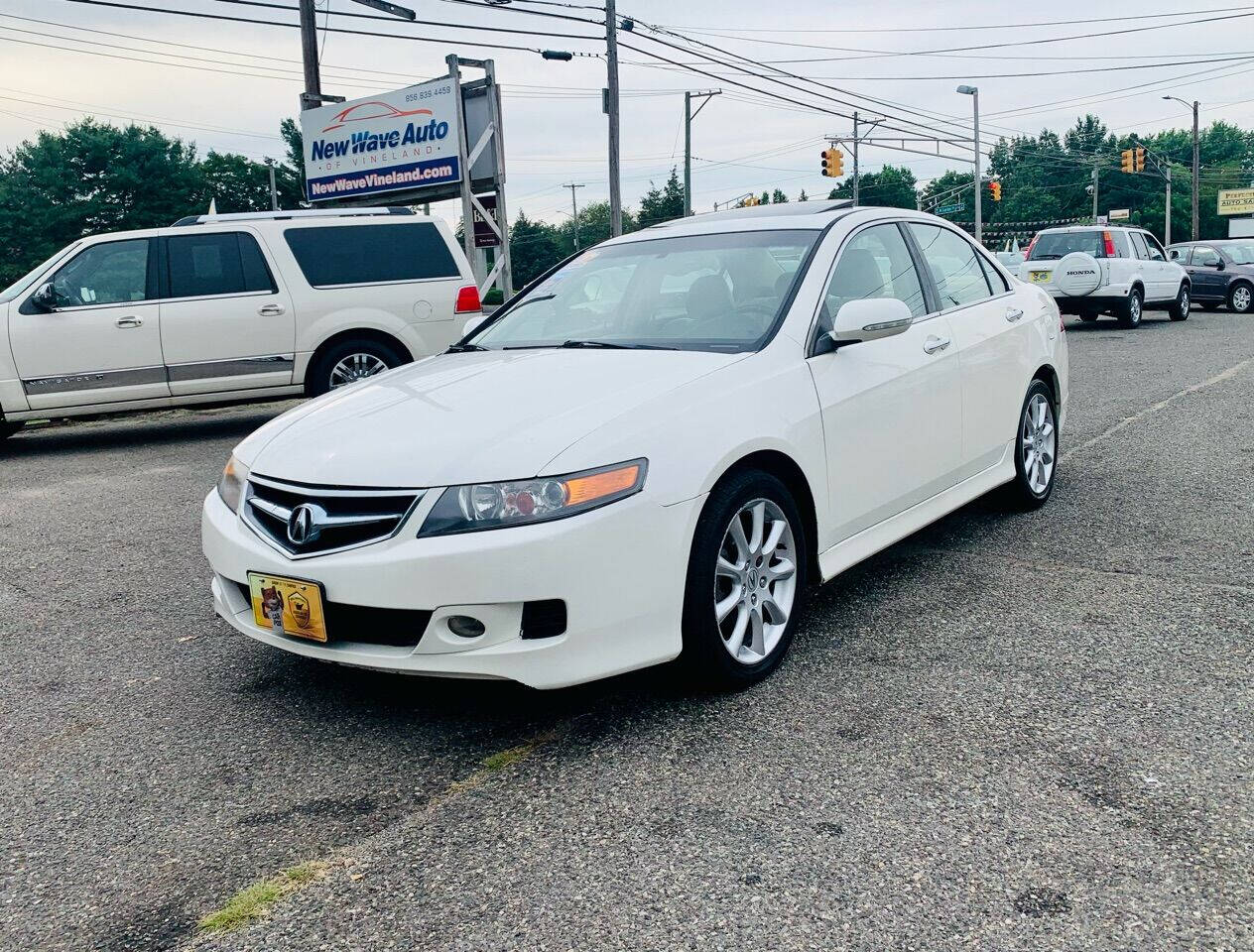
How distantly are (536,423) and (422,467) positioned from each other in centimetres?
36

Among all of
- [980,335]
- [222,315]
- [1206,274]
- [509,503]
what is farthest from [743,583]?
[1206,274]

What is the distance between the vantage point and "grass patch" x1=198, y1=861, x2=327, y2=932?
238 centimetres

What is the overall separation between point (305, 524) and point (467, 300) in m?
7.17

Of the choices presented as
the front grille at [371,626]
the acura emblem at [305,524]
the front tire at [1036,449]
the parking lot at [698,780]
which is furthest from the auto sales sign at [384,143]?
the front grille at [371,626]

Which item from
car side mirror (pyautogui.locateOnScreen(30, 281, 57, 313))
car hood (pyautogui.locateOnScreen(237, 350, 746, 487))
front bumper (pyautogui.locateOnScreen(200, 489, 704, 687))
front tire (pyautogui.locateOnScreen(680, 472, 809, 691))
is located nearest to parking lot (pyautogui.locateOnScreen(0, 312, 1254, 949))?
front tire (pyautogui.locateOnScreen(680, 472, 809, 691))

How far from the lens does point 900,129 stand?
158 feet

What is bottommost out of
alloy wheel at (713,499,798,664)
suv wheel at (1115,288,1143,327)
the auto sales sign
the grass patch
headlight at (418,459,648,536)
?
the grass patch

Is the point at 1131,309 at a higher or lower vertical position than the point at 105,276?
lower

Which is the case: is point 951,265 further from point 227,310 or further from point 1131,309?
point 1131,309

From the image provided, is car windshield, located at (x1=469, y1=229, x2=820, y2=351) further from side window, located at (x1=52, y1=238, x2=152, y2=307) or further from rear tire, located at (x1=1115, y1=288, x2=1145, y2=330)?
rear tire, located at (x1=1115, y1=288, x2=1145, y2=330)

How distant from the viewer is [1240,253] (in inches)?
896

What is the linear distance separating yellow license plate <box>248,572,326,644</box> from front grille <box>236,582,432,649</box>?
0.03 m

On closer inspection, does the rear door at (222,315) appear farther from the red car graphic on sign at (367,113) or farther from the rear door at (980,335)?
the red car graphic on sign at (367,113)

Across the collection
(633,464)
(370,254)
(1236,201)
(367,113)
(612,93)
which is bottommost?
(633,464)
